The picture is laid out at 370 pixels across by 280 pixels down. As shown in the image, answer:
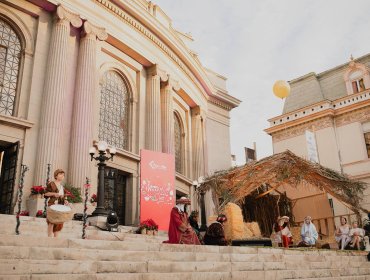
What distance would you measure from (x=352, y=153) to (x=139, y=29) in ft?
51.7

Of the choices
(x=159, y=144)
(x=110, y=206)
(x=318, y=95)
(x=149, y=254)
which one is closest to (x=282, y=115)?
(x=318, y=95)

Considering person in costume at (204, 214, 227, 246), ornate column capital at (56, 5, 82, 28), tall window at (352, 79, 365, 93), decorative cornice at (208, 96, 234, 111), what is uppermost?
tall window at (352, 79, 365, 93)

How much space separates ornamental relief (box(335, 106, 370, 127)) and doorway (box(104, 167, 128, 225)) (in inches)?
629

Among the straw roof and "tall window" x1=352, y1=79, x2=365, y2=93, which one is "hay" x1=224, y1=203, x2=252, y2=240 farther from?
"tall window" x1=352, y1=79, x2=365, y2=93

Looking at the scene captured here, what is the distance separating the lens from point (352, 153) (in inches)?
970

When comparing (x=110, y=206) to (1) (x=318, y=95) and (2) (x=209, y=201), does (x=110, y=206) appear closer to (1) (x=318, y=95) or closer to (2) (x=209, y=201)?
(2) (x=209, y=201)

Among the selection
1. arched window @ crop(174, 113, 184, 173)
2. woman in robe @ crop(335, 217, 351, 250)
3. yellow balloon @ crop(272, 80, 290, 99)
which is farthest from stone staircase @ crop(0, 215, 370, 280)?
arched window @ crop(174, 113, 184, 173)

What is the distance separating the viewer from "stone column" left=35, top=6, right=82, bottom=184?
1295cm

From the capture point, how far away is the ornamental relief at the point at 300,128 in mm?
26125

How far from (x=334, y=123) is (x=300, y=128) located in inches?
97.4

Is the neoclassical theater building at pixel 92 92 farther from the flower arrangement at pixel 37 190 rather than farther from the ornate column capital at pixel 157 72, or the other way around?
the flower arrangement at pixel 37 190

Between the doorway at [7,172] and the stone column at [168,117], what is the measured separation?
7548 mm

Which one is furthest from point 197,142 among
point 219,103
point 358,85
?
point 358,85

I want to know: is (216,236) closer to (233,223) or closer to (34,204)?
(233,223)
